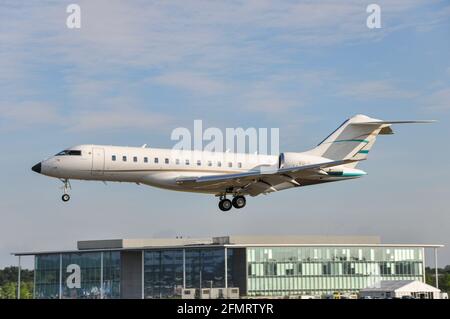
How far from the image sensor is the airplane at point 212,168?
46750 millimetres

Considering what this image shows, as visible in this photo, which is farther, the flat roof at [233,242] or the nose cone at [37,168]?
the flat roof at [233,242]

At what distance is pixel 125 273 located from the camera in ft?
262

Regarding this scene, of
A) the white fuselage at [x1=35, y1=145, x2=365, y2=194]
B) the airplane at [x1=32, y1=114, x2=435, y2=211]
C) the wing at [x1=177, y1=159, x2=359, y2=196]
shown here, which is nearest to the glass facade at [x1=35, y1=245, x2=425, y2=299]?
the airplane at [x1=32, y1=114, x2=435, y2=211]

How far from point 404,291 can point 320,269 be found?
1189cm

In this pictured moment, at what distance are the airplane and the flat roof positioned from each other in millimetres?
23860

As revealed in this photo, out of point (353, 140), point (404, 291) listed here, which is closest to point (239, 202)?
point (353, 140)

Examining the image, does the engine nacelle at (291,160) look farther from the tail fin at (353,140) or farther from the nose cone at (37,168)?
the nose cone at (37,168)

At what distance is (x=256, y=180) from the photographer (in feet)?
162

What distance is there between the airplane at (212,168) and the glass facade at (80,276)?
31582 millimetres

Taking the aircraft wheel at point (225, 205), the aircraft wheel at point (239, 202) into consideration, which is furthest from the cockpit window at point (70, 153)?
the aircraft wheel at point (239, 202)

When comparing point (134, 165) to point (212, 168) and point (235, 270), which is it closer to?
point (212, 168)

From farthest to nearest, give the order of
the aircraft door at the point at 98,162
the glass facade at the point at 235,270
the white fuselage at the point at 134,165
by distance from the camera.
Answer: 1. the glass facade at the point at 235,270
2. the white fuselage at the point at 134,165
3. the aircraft door at the point at 98,162
